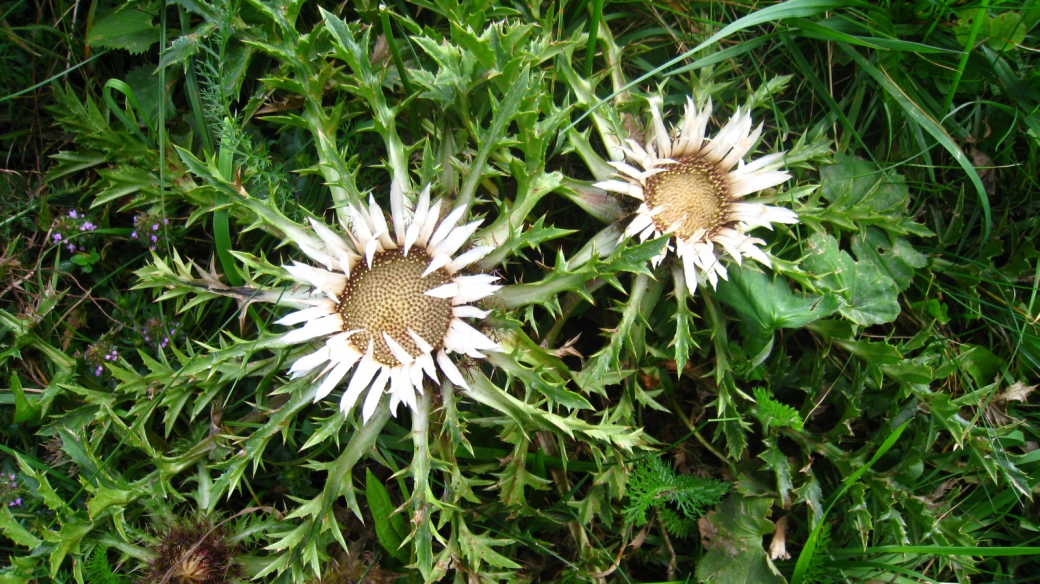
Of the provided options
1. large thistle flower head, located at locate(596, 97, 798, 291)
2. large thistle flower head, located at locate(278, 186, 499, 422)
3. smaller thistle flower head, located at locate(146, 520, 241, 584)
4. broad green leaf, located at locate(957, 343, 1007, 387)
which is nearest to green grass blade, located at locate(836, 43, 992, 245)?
broad green leaf, located at locate(957, 343, 1007, 387)

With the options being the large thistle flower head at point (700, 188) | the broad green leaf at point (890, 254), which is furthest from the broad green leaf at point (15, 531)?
the broad green leaf at point (890, 254)

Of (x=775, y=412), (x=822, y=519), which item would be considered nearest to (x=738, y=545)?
(x=822, y=519)

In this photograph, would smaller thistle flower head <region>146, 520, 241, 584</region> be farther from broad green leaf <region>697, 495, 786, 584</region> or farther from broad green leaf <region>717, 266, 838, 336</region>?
broad green leaf <region>717, 266, 838, 336</region>

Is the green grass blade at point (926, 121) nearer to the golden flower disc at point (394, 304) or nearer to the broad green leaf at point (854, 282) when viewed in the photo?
the broad green leaf at point (854, 282)

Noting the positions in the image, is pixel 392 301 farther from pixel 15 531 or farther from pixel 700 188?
pixel 15 531

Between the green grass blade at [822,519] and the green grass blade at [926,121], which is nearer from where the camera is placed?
the green grass blade at [822,519]

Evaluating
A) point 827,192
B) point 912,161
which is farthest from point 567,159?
point 912,161
